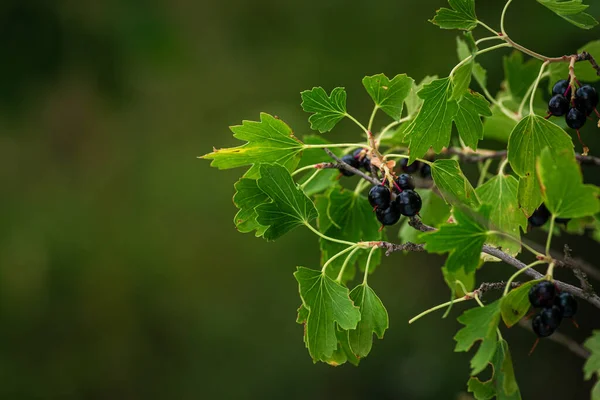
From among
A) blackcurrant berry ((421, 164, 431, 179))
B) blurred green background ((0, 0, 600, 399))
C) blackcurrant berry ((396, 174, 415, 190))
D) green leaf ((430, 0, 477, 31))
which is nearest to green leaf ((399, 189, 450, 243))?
blackcurrant berry ((421, 164, 431, 179))

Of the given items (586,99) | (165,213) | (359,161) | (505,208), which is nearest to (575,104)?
(586,99)

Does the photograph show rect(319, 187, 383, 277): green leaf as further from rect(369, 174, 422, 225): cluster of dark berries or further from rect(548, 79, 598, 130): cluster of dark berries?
rect(548, 79, 598, 130): cluster of dark berries

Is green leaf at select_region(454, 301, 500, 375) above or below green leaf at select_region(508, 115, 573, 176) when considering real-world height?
below

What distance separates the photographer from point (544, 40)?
2031 mm

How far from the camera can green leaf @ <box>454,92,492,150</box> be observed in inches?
26.0

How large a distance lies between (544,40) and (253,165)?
160cm

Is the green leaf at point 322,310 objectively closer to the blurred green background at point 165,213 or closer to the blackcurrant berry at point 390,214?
the blackcurrant berry at point 390,214

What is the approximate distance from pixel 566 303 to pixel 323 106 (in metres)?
0.31

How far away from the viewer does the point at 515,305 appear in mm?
581

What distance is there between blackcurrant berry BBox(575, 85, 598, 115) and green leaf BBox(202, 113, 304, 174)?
289mm

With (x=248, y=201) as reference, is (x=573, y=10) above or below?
above

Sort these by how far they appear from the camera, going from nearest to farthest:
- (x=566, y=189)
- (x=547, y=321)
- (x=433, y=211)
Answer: (x=566, y=189)
(x=547, y=321)
(x=433, y=211)

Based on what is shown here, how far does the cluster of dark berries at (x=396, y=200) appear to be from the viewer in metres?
0.66

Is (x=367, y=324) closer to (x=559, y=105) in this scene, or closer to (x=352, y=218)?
(x=352, y=218)
